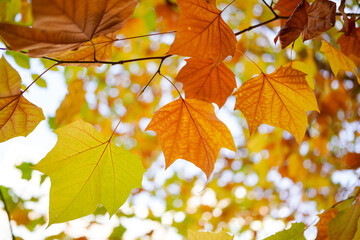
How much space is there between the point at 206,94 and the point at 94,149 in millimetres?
431

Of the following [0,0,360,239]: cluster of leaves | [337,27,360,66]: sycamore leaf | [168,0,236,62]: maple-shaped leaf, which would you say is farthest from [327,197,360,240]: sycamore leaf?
[168,0,236,62]: maple-shaped leaf

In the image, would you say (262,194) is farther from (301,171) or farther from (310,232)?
(310,232)

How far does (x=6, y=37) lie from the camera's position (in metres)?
0.58

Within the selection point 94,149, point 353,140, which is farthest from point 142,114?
point 94,149

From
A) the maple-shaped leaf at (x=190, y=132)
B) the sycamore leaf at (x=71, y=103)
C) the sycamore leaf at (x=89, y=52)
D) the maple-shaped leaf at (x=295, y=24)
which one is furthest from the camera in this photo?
the sycamore leaf at (x=71, y=103)

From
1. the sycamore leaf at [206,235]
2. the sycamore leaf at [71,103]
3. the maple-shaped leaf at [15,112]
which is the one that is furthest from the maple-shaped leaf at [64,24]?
the sycamore leaf at [71,103]

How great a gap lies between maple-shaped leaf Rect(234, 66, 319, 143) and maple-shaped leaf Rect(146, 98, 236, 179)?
104 millimetres

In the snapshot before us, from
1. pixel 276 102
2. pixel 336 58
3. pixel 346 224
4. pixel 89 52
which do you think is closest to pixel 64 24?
pixel 89 52

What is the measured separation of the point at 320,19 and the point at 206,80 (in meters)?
0.40

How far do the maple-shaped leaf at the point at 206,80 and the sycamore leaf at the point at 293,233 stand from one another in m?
0.47

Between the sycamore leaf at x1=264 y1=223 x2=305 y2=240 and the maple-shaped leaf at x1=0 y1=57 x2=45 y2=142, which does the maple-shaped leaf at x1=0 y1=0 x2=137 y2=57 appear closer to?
the maple-shaped leaf at x1=0 y1=57 x2=45 y2=142

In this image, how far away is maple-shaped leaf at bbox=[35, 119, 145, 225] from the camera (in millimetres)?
927

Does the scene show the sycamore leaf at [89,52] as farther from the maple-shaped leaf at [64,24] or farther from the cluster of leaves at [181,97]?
the maple-shaped leaf at [64,24]

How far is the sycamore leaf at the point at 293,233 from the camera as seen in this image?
3.31 feet
